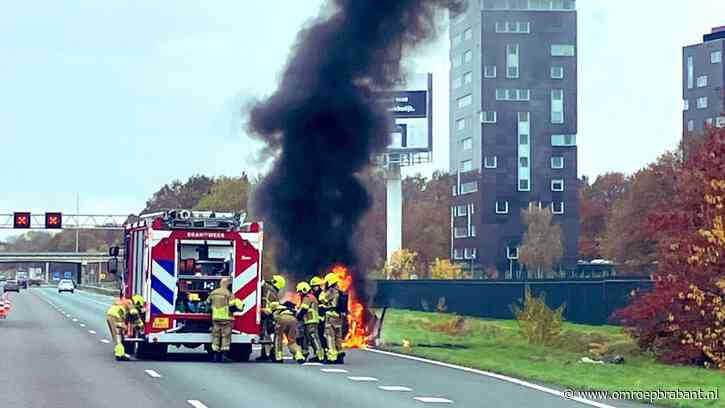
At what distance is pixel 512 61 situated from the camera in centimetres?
8781

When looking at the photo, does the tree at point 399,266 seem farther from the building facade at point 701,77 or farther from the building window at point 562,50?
the building facade at point 701,77

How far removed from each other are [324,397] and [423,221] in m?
85.0

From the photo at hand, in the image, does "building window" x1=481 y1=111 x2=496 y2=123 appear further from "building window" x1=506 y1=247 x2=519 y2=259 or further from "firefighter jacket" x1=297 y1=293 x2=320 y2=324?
"firefighter jacket" x1=297 y1=293 x2=320 y2=324

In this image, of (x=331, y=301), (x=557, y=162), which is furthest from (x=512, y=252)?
(x=331, y=301)

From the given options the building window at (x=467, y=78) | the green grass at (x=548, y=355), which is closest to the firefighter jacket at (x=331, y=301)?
the green grass at (x=548, y=355)

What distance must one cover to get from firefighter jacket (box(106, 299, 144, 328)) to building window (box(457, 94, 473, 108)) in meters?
67.6

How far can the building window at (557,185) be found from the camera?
8975cm

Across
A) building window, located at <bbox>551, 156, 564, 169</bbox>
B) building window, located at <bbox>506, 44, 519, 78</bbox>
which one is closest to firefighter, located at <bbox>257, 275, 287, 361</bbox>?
building window, located at <bbox>506, 44, 519, 78</bbox>

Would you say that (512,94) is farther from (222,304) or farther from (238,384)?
(238,384)

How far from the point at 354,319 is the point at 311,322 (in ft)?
21.2

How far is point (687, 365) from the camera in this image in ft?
97.1

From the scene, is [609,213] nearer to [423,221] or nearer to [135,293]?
[423,221]

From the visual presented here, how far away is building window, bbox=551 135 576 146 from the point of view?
290 feet

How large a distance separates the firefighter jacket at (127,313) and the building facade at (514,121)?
61114mm
